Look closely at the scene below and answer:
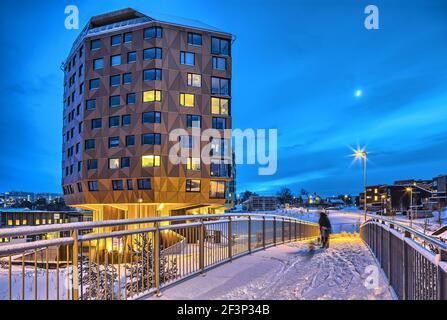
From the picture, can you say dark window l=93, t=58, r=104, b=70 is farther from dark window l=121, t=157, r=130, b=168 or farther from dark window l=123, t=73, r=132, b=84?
dark window l=121, t=157, r=130, b=168

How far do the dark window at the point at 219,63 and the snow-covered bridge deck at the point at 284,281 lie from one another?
3723 centimetres

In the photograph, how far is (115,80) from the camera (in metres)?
45.2

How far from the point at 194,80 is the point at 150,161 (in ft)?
34.1

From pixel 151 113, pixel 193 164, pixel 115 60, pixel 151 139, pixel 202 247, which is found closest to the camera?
pixel 202 247

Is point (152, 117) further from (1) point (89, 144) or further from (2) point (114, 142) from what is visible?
(1) point (89, 144)

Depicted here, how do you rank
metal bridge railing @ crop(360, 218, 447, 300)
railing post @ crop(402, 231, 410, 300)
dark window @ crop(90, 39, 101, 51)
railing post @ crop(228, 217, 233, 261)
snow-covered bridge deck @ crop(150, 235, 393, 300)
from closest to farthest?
metal bridge railing @ crop(360, 218, 447, 300) → railing post @ crop(402, 231, 410, 300) → snow-covered bridge deck @ crop(150, 235, 393, 300) → railing post @ crop(228, 217, 233, 261) → dark window @ crop(90, 39, 101, 51)

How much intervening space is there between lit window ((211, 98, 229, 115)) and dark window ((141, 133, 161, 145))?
7033mm

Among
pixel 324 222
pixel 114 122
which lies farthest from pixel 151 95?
pixel 324 222

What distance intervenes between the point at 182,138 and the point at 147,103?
543cm

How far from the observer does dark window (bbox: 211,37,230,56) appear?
45469mm

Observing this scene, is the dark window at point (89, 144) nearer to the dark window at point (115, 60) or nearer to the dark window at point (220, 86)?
the dark window at point (115, 60)

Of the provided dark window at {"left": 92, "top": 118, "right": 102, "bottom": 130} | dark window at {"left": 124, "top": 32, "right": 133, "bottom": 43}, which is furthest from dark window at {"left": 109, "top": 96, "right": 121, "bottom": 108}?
dark window at {"left": 124, "top": 32, "right": 133, "bottom": 43}

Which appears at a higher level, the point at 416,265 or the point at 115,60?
the point at 115,60
